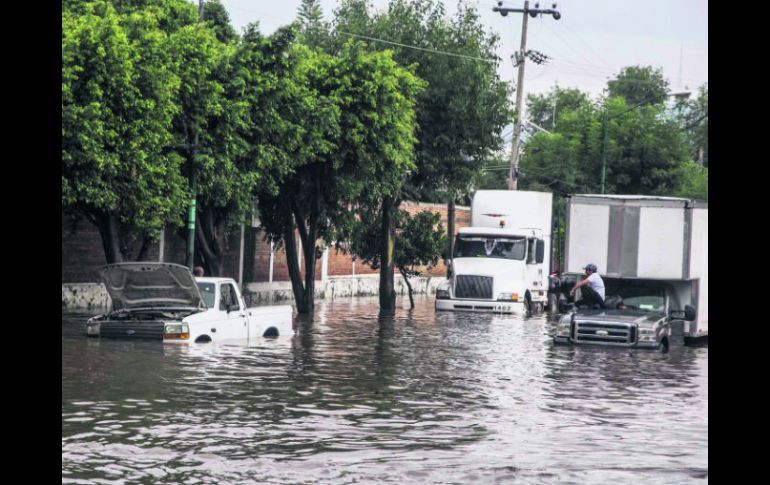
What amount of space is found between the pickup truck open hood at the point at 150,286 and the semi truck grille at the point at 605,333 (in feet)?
23.0

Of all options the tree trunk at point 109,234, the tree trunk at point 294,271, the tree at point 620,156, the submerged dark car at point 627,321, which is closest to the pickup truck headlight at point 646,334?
the submerged dark car at point 627,321

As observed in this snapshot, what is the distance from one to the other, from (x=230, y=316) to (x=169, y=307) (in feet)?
3.38

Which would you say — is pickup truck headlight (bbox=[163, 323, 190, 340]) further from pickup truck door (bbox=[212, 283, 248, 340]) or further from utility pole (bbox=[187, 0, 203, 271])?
utility pole (bbox=[187, 0, 203, 271])

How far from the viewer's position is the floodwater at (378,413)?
11.2 meters

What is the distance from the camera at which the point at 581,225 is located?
26969mm

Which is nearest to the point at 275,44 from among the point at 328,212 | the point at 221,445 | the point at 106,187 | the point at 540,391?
the point at 106,187

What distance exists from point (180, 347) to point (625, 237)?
9.95m

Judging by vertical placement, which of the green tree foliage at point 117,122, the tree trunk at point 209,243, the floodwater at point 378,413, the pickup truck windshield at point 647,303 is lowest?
the floodwater at point 378,413

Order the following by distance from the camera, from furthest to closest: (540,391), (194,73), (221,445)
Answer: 1. (194,73)
2. (540,391)
3. (221,445)

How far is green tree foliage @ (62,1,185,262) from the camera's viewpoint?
86.3ft

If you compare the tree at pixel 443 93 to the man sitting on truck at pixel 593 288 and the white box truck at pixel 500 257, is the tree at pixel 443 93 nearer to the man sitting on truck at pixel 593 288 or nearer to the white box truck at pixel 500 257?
the white box truck at pixel 500 257

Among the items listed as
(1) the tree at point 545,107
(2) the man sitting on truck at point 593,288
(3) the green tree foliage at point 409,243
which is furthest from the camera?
(1) the tree at point 545,107
